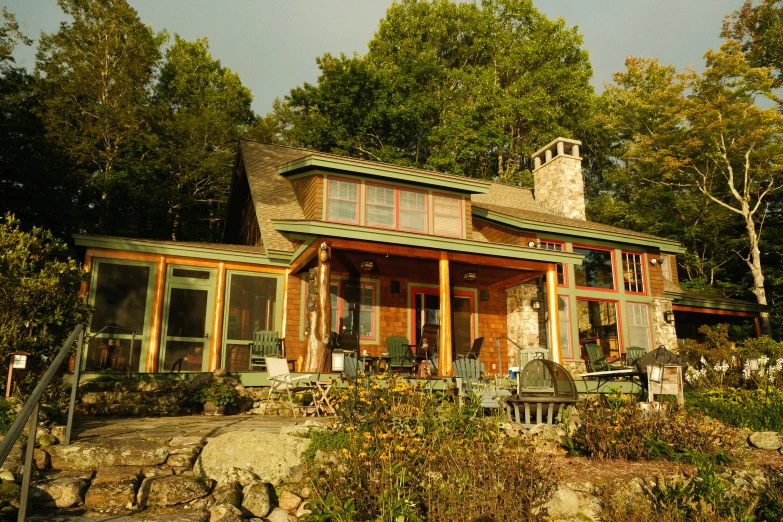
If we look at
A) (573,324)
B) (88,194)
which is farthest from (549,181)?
(88,194)

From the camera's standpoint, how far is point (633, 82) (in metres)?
33.7

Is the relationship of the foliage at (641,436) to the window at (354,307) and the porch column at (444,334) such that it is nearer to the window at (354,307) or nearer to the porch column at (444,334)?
the porch column at (444,334)

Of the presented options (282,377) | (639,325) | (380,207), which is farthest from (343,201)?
(639,325)

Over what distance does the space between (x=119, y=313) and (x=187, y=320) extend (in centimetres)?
134

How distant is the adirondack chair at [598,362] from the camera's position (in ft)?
45.8

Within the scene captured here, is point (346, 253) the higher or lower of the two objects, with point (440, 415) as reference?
higher


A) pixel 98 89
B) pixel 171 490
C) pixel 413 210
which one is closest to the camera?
pixel 171 490

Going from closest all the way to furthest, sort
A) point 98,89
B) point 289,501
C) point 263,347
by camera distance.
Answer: point 289,501, point 263,347, point 98,89

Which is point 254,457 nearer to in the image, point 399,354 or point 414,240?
point 414,240

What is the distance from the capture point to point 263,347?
12414 millimetres

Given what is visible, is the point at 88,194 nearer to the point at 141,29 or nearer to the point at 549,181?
the point at 141,29

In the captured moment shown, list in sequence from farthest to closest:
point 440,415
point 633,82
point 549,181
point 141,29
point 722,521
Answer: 1. point 633,82
2. point 141,29
3. point 549,181
4. point 440,415
5. point 722,521

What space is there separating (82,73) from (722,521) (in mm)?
25335

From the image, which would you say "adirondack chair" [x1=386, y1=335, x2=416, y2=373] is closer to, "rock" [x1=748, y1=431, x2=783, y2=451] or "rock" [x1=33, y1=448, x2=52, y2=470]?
"rock" [x1=748, y1=431, x2=783, y2=451]
